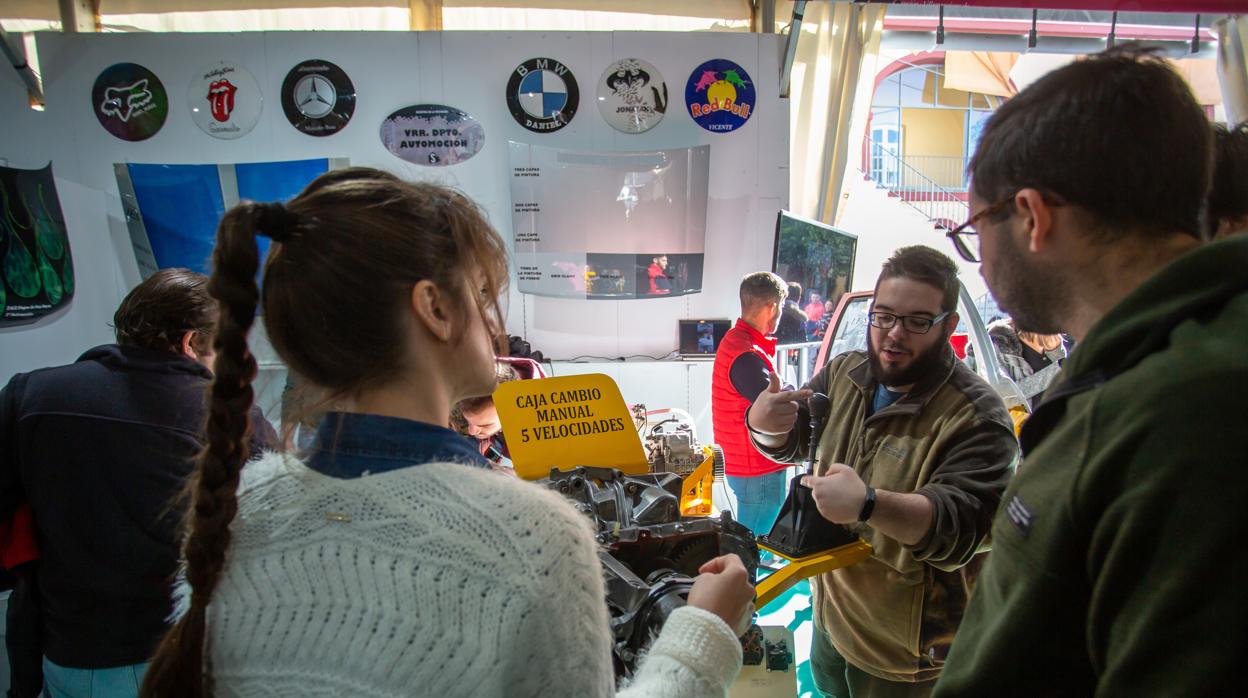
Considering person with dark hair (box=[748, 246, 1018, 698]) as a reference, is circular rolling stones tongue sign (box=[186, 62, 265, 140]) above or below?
above

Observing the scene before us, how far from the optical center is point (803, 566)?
4.50 ft

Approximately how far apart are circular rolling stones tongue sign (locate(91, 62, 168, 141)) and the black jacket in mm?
3098

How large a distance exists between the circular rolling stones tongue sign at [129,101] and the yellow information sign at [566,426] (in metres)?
4.11

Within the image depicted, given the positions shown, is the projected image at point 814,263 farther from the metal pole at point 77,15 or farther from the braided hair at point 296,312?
the metal pole at point 77,15

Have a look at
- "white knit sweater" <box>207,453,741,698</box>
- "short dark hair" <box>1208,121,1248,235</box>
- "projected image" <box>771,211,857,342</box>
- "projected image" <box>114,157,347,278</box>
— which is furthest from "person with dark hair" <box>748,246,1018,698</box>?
"projected image" <box>114,157,347,278</box>

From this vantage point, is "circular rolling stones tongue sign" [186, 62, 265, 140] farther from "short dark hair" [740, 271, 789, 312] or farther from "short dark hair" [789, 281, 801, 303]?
"short dark hair" [789, 281, 801, 303]

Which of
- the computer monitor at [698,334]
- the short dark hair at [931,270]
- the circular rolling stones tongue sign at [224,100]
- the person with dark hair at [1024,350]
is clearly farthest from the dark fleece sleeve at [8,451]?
the person with dark hair at [1024,350]

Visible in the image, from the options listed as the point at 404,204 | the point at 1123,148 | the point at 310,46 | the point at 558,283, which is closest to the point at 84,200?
the point at 310,46

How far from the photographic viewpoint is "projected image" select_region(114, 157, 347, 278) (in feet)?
13.0

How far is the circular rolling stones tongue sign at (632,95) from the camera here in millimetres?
4047

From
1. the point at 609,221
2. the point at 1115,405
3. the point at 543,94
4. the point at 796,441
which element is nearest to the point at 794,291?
the point at 609,221

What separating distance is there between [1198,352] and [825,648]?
5.16 feet

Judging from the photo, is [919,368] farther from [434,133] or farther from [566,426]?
[434,133]

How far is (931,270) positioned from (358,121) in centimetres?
361
